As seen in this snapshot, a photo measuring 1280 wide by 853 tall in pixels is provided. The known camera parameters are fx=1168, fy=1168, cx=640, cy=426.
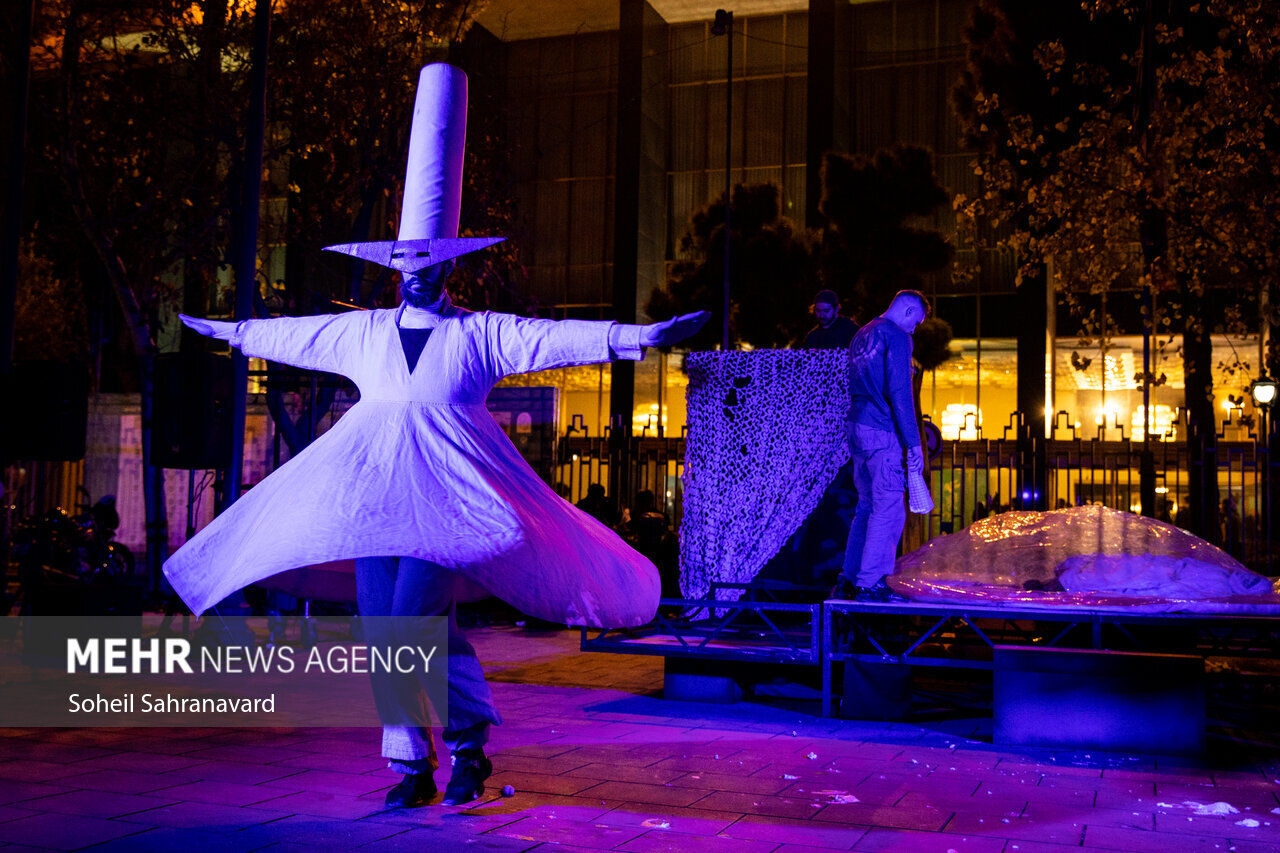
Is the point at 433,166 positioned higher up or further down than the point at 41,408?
higher up

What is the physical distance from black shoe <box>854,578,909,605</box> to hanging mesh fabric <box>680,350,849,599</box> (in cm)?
85

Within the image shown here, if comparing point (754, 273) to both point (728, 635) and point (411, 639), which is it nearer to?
point (728, 635)

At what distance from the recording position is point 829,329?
27.6ft

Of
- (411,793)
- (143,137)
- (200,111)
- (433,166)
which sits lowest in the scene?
(411,793)

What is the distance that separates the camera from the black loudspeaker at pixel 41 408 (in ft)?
30.7

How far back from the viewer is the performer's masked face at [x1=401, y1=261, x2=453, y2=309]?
4.54 meters

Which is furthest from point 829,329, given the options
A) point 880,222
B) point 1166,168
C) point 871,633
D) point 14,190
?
point 880,222

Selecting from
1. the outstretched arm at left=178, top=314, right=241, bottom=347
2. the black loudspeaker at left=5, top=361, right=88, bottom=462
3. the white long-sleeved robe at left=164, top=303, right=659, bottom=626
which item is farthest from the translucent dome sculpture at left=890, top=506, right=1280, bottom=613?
the black loudspeaker at left=5, top=361, right=88, bottom=462

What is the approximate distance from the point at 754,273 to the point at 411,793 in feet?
57.6

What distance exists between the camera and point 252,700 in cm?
759

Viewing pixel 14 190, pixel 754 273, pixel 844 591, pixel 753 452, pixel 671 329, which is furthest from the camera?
A: pixel 754 273

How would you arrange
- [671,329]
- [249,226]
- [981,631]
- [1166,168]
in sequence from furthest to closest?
[1166,168] < [249,226] < [981,631] < [671,329]

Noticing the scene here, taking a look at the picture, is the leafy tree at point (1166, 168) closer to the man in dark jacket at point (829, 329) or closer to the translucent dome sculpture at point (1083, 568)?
the translucent dome sculpture at point (1083, 568)

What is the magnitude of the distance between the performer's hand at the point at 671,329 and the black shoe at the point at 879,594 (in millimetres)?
3387
